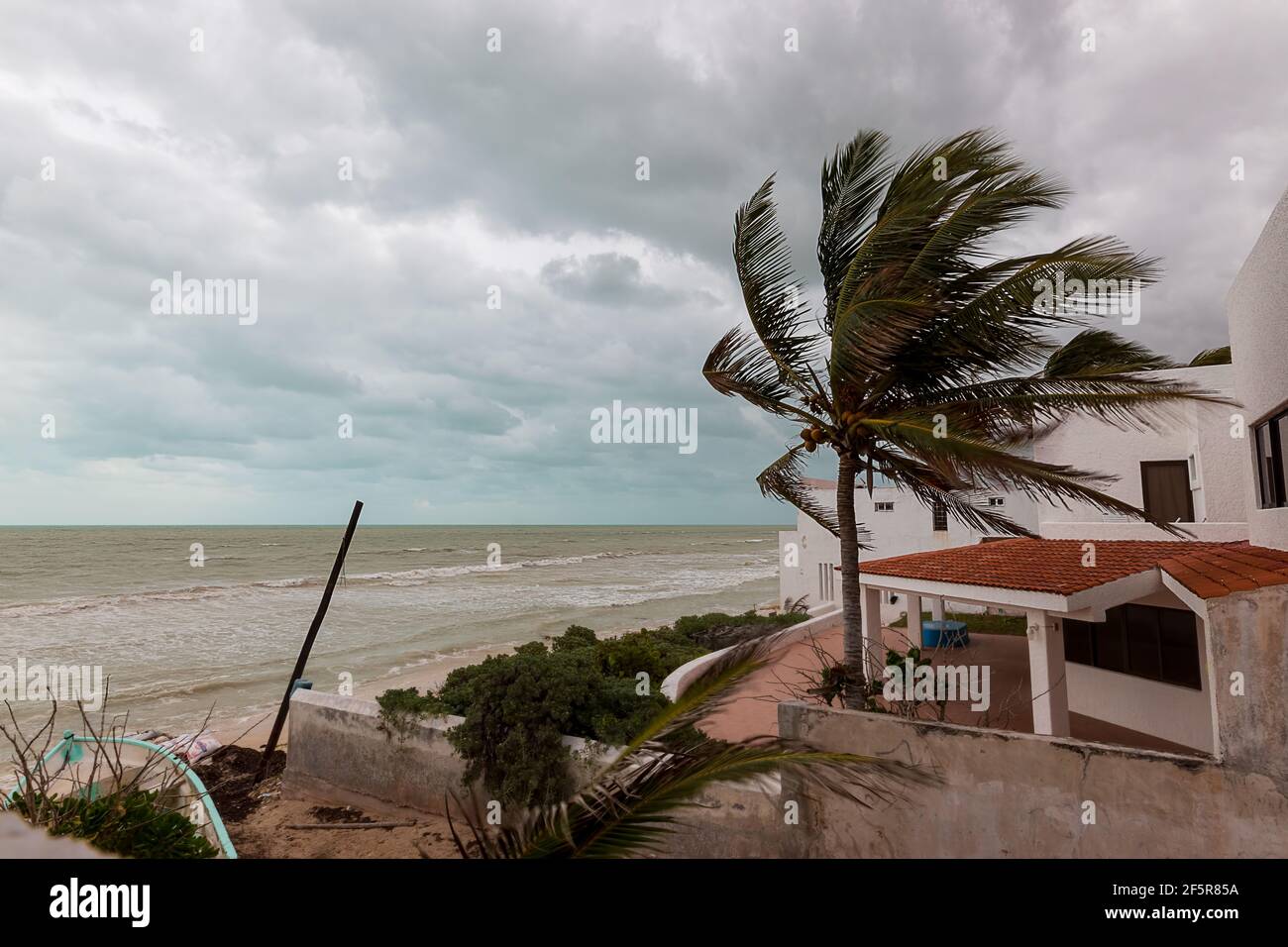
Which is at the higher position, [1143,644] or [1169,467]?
[1169,467]

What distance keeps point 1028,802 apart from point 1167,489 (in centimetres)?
840

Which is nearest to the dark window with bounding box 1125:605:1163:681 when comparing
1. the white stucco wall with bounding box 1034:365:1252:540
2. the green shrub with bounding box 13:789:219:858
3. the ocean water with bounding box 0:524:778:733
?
the white stucco wall with bounding box 1034:365:1252:540

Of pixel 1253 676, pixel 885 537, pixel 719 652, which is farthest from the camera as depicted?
pixel 885 537

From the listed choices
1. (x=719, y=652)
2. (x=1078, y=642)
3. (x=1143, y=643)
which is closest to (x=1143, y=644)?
(x=1143, y=643)

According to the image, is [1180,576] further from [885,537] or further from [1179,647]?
[885,537]

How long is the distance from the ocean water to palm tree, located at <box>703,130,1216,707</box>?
15.9 metres

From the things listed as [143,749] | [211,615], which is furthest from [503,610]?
[143,749]

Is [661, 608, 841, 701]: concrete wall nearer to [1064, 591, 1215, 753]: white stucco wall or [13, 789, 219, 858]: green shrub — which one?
[13, 789, 219, 858]: green shrub

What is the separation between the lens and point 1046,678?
755 cm

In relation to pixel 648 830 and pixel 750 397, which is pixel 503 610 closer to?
pixel 750 397

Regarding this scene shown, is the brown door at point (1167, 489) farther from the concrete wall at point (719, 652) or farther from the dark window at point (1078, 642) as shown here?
the concrete wall at point (719, 652)

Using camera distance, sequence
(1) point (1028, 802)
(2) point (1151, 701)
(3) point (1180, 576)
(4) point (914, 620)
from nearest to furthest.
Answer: (1) point (1028, 802) < (3) point (1180, 576) < (2) point (1151, 701) < (4) point (914, 620)

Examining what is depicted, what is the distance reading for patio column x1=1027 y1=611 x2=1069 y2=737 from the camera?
755 centimetres
